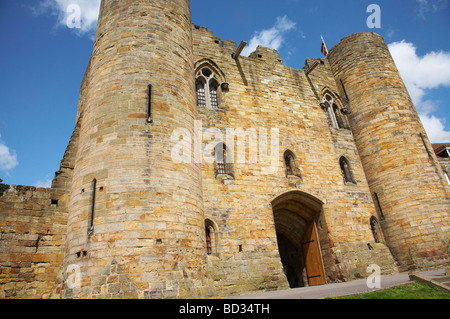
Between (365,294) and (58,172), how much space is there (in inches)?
303

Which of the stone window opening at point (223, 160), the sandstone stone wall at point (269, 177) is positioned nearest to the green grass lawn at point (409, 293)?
the sandstone stone wall at point (269, 177)

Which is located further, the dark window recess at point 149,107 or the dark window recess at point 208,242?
the dark window recess at point 208,242

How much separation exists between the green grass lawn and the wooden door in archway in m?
4.63

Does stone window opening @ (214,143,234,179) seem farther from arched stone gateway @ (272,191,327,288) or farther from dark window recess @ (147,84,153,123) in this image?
dark window recess @ (147,84,153,123)

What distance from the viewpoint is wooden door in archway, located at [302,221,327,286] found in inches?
400

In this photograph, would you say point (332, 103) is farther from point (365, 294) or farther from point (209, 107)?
point (365, 294)

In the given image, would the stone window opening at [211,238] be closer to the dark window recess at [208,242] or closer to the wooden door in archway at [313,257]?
the dark window recess at [208,242]

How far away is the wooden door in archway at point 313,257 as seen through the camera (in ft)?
33.4

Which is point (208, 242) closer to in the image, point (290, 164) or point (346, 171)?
point (290, 164)

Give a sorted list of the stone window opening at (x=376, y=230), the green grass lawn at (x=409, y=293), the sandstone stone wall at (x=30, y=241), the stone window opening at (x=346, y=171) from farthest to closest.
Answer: the stone window opening at (x=346, y=171), the stone window opening at (x=376, y=230), the sandstone stone wall at (x=30, y=241), the green grass lawn at (x=409, y=293)

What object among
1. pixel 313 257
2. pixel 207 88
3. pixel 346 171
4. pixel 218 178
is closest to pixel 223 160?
pixel 218 178

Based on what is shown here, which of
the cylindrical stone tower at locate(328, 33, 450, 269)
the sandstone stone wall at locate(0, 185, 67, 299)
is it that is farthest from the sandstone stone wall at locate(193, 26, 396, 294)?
the sandstone stone wall at locate(0, 185, 67, 299)
